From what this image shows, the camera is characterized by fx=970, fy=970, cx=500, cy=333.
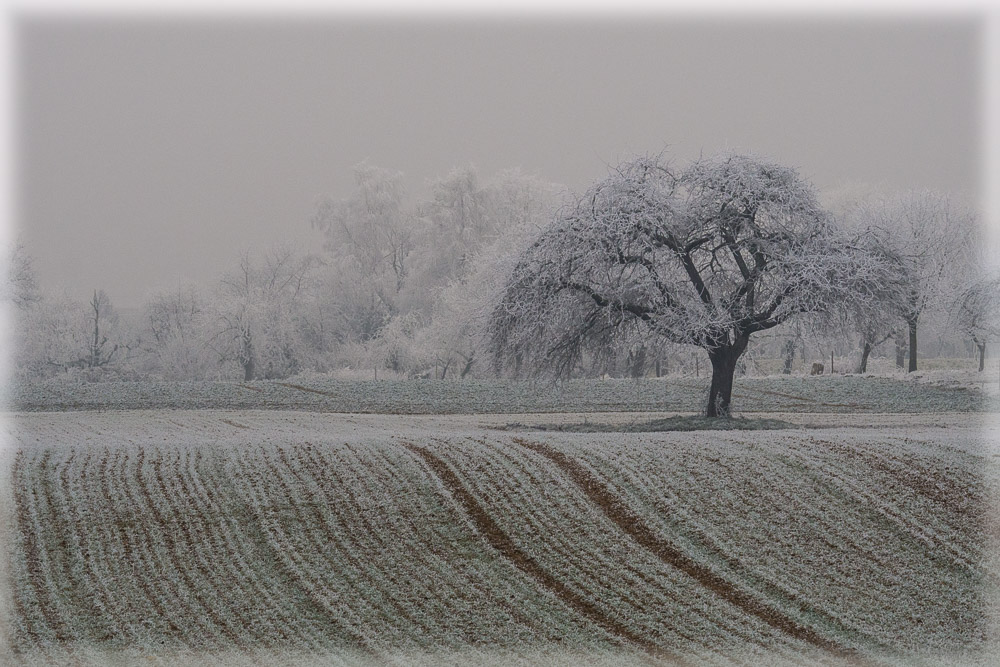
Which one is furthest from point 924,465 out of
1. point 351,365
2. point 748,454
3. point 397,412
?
point 351,365

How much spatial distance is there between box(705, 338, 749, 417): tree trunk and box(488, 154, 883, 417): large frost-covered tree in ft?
0.18

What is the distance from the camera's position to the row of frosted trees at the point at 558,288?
81.3 ft

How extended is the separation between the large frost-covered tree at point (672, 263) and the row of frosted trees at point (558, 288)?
57 mm

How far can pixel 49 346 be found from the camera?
175ft

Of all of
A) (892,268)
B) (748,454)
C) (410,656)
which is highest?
(892,268)

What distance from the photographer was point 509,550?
14.5m

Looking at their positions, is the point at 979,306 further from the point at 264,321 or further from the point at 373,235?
the point at 264,321

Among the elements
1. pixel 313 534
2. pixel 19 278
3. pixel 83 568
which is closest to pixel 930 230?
pixel 313 534

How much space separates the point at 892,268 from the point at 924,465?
9.63 metres

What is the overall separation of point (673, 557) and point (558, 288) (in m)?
11.7

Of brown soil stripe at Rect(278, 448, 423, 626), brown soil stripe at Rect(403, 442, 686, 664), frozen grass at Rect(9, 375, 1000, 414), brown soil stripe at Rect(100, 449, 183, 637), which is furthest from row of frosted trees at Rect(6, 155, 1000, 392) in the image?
brown soil stripe at Rect(100, 449, 183, 637)

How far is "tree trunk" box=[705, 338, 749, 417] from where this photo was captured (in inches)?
1022

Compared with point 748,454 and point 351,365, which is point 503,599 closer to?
point 748,454

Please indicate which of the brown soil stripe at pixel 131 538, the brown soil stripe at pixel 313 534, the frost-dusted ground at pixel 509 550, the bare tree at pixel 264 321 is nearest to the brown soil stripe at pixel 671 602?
the frost-dusted ground at pixel 509 550
